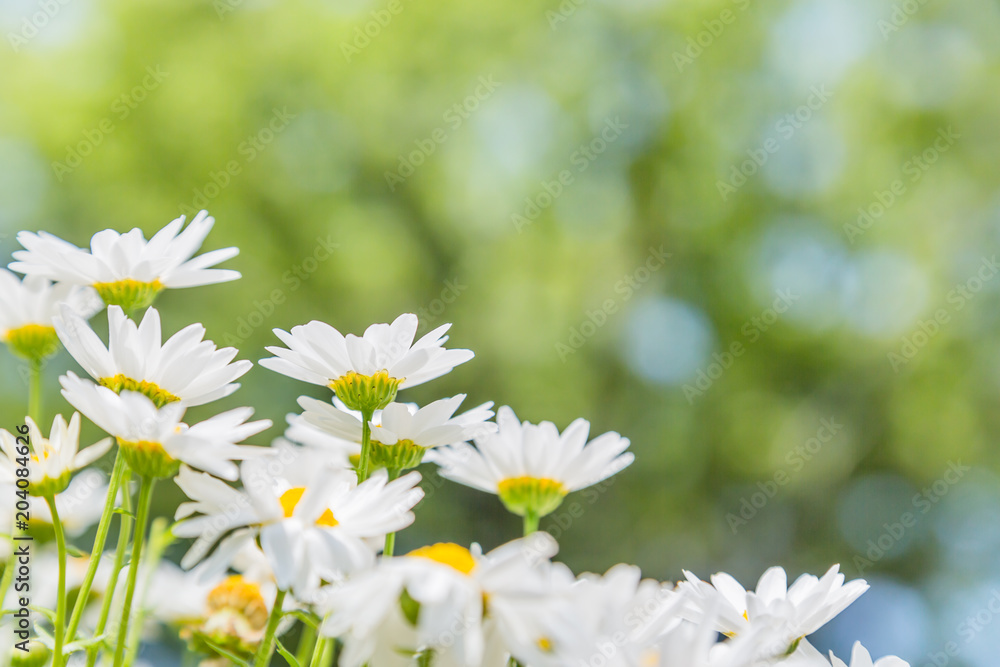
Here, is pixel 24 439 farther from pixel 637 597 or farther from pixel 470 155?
pixel 470 155

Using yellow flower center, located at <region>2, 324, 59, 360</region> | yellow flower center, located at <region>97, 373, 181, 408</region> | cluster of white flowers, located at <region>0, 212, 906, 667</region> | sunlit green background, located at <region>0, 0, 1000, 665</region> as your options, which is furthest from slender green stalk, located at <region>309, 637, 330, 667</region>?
sunlit green background, located at <region>0, 0, 1000, 665</region>

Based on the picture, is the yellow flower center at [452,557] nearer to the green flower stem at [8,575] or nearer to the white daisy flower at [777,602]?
the white daisy flower at [777,602]

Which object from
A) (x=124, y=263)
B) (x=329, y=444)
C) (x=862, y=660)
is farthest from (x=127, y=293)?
(x=862, y=660)

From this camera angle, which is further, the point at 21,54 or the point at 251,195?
the point at 251,195

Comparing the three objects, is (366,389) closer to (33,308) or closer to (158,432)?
(158,432)

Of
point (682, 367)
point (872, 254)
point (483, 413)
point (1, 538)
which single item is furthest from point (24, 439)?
point (872, 254)

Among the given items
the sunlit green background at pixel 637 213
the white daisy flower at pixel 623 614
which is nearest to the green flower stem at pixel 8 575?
the white daisy flower at pixel 623 614
